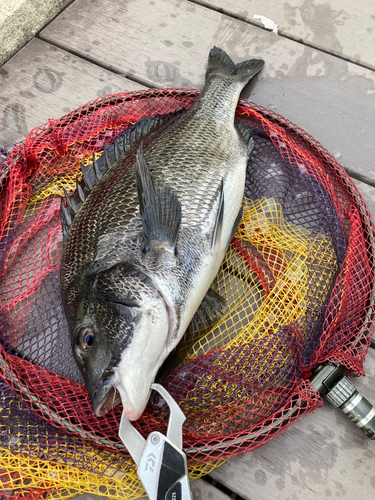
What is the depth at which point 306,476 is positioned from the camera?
5.39 feet

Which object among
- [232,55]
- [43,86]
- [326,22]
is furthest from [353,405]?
[43,86]

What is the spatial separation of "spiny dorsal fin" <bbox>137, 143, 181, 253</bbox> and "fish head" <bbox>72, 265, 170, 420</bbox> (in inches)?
6.5

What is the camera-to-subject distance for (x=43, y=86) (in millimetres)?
2605

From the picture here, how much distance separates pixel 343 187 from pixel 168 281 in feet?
3.69

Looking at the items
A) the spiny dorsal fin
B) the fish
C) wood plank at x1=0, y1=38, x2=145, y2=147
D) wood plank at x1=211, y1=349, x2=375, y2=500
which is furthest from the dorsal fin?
wood plank at x1=211, y1=349, x2=375, y2=500

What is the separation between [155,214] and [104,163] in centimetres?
55

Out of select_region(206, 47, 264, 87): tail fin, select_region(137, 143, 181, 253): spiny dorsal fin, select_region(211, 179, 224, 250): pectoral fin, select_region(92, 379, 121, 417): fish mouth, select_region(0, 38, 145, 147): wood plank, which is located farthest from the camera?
select_region(0, 38, 145, 147): wood plank

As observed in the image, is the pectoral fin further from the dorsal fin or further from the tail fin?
the tail fin

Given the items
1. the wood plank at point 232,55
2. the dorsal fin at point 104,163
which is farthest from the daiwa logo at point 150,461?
the wood plank at point 232,55

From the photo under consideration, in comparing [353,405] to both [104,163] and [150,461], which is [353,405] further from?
[104,163]

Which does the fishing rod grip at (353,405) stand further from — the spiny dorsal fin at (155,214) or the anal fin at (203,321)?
the spiny dorsal fin at (155,214)

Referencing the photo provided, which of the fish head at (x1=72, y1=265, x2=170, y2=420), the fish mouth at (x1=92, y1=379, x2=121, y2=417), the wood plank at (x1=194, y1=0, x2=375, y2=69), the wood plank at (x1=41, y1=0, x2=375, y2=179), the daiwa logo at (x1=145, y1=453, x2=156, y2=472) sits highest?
the wood plank at (x1=194, y1=0, x2=375, y2=69)

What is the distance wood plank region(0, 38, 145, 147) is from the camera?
8.25ft

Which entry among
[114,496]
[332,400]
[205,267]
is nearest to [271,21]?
[205,267]
